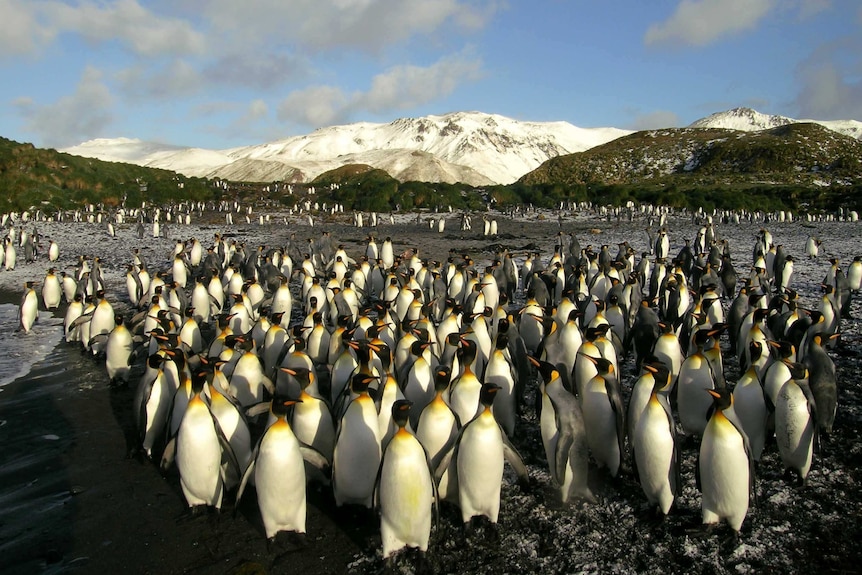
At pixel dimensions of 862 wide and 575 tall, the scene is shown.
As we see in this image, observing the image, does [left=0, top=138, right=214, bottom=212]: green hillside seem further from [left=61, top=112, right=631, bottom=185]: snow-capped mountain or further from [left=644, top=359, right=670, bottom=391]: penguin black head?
[left=61, top=112, right=631, bottom=185]: snow-capped mountain

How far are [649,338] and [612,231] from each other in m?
21.8

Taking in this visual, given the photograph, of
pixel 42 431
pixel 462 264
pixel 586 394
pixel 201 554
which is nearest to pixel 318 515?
pixel 201 554

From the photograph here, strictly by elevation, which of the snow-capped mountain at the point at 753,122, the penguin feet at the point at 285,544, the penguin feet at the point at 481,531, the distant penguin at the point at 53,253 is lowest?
the penguin feet at the point at 285,544

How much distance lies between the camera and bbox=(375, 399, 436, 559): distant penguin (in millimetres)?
3777

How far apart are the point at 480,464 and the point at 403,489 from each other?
606mm

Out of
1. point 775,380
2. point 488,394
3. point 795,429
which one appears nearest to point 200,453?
point 488,394

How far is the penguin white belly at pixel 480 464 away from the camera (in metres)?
4.06

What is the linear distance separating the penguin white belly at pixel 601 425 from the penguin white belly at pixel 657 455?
515 millimetres

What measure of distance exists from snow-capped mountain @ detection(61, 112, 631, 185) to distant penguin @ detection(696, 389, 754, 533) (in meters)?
104

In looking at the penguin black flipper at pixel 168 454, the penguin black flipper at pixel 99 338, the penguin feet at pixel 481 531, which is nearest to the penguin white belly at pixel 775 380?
the penguin feet at pixel 481 531

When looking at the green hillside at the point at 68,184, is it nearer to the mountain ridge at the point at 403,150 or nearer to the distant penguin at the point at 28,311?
the distant penguin at the point at 28,311

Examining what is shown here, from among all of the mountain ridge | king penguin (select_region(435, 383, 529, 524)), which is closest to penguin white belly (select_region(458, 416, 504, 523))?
king penguin (select_region(435, 383, 529, 524))

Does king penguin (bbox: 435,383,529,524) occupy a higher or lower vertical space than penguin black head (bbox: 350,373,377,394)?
lower

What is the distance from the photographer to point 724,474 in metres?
3.96
